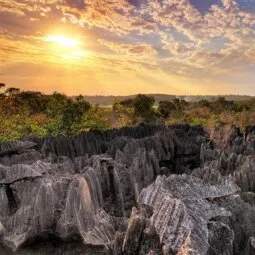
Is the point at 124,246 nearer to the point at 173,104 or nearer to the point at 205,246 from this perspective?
the point at 205,246

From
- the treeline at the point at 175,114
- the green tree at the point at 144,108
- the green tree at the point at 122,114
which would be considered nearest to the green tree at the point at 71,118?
the treeline at the point at 175,114

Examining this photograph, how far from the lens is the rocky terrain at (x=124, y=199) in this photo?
633 centimetres

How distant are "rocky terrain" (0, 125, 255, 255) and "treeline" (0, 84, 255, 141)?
25.6 ft

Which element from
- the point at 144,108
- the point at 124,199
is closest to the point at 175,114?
the point at 144,108

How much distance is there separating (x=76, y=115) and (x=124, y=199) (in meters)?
31.9

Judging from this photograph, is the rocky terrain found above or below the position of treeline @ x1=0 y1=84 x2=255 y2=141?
above

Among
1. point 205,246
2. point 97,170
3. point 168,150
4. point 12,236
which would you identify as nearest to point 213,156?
point 168,150

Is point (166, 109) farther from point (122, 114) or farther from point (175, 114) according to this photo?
point (122, 114)

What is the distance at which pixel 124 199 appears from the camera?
42.8ft

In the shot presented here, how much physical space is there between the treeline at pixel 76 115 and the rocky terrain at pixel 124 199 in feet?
25.6

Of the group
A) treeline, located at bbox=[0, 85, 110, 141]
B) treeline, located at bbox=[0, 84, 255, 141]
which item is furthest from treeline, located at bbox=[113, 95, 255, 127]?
treeline, located at bbox=[0, 85, 110, 141]

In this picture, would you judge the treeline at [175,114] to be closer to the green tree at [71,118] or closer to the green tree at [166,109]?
the green tree at [166,109]

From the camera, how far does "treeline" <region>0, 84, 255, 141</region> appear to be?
1618 inches

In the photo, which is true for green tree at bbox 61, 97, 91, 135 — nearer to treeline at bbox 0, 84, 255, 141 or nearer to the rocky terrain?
treeline at bbox 0, 84, 255, 141
